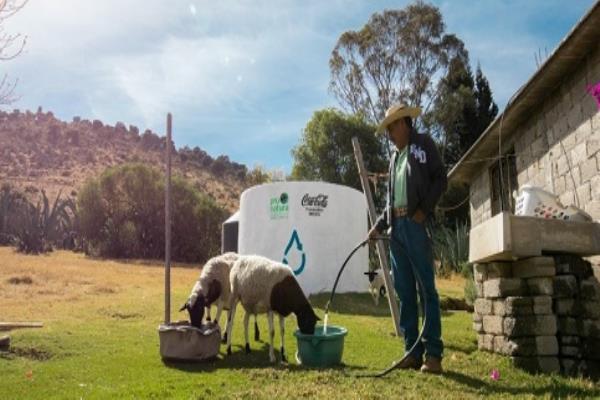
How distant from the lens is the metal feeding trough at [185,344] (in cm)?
704

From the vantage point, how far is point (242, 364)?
276 inches

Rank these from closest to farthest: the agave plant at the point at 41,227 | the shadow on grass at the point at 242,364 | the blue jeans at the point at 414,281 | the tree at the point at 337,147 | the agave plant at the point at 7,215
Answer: the blue jeans at the point at 414,281 < the shadow on grass at the point at 242,364 < the agave plant at the point at 41,227 < the tree at the point at 337,147 < the agave plant at the point at 7,215

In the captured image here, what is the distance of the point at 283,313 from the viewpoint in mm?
7352

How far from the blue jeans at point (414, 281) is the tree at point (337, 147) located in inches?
1079

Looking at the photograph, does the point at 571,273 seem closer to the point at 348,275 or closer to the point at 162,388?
the point at 162,388

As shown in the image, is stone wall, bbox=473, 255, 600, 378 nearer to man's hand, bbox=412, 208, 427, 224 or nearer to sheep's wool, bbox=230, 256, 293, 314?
man's hand, bbox=412, 208, 427, 224

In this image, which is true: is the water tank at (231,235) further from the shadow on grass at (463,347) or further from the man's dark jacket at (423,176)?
the man's dark jacket at (423,176)

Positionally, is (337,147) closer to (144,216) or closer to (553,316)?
(144,216)

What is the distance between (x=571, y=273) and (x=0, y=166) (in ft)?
180

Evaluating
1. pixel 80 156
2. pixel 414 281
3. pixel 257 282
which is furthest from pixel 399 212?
pixel 80 156

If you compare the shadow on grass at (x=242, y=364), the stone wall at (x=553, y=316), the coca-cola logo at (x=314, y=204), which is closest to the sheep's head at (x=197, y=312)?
the shadow on grass at (x=242, y=364)

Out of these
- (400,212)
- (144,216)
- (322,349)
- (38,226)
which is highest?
(144,216)

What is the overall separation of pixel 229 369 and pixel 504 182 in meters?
6.80

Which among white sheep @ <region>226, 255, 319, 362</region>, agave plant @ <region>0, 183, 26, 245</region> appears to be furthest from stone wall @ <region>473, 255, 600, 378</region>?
agave plant @ <region>0, 183, 26, 245</region>
